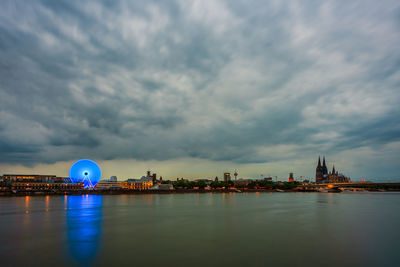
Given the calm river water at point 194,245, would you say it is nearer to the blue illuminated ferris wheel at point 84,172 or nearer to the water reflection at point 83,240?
the water reflection at point 83,240

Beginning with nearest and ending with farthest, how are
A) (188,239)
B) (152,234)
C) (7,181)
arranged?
(188,239), (152,234), (7,181)

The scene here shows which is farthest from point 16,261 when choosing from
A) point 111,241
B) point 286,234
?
point 286,234

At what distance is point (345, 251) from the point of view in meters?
23.0

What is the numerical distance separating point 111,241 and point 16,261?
844 centimetres

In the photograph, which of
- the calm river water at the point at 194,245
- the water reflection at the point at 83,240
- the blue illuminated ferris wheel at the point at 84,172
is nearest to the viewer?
the calm river water at the point at 194,245

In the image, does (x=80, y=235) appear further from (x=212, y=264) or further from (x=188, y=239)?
(x=212, y=264)

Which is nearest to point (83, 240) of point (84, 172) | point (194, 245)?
point (194, 245)

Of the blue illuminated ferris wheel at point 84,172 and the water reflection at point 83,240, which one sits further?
the blue illuminated ferris wheel at point 84,172

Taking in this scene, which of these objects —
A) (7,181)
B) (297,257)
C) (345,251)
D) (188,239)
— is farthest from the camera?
(7,181)

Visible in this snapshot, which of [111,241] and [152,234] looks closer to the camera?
[111,241]

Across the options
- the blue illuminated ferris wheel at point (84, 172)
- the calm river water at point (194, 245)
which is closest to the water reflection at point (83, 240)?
the calm river water at point (194, 245)

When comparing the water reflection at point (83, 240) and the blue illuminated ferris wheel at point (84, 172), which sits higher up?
the blue illuminated ferris wheel at point (84, 172)

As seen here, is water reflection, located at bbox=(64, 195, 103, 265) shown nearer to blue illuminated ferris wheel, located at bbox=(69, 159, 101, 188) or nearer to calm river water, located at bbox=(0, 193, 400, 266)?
calm river water, located at bbox=(0, 193, 400, 266)

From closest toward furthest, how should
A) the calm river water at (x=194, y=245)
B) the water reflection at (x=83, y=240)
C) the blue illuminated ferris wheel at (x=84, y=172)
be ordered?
the calm river water at (x=194, y=245) < the water reflection at (x=83, y=240) < the blue illuminated ferris wheel at (x=84, y=172)
